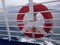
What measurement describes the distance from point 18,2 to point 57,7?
0.49 m

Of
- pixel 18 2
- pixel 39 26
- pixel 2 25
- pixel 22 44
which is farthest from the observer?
pixel 18 2

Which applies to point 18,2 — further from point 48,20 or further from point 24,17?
point 48,20

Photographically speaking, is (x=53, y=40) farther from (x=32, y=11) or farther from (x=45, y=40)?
(x=32, y=11)

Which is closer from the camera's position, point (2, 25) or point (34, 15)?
point (34, 15)

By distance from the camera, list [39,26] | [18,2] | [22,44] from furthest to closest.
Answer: [18,2] < [22,44] < [39,26]

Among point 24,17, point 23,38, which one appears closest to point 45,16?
point 24,17

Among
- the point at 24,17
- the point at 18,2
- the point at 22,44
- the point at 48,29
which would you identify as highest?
the point at 18,2

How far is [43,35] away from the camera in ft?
5.14

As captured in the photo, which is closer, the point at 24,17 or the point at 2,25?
the point at 24,17

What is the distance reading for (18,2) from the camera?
1.87m

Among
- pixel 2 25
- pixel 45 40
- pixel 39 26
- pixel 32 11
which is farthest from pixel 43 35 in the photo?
pixel 2 25

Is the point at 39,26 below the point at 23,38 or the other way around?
the other way around

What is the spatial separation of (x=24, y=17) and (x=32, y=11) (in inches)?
5.2

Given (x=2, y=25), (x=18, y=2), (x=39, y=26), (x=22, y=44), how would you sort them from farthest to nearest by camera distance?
1. (x=18, y=2)
2. (x=2, y=25)
3. (x=22, y=44)
4. (x=39, y=26)
